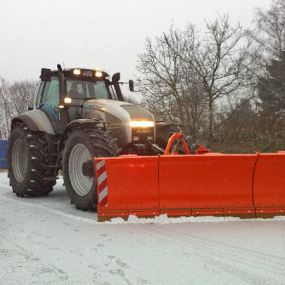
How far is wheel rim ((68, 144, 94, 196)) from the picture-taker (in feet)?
23.0

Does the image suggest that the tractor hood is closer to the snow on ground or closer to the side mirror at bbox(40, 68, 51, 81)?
the side mirror at bbox(40, 68, 51, 81)

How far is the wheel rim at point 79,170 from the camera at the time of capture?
7.02m

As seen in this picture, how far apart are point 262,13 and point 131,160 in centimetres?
3227

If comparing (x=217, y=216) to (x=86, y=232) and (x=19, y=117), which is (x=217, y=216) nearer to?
(x=86, y=232)

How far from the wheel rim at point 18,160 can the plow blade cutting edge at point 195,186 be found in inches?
141

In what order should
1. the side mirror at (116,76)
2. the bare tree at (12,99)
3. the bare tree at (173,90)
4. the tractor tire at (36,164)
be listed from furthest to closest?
1. the bare tree at (12,99)
2. the bare tree at (173,90)
3. the side mirror at (116,76)
4. the tractor tire at (36,164)

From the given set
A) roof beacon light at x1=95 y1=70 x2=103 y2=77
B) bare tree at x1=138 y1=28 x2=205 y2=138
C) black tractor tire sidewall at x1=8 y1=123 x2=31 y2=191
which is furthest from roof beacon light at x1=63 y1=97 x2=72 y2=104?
bare tree at x1=138 y1=28 x2=205 y2=138

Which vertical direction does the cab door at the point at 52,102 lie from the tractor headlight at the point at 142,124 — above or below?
above

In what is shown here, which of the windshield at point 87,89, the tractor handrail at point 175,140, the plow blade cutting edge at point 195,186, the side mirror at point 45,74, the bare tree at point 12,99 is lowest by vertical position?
the plow blade cutting edge at point 195,186

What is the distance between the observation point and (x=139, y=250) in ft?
15.1

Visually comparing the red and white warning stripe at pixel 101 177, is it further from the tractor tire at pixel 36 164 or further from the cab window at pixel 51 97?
the cab window at pixel 51 97

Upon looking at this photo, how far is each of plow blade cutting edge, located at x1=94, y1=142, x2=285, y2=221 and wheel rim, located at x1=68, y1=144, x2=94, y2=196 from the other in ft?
3.32

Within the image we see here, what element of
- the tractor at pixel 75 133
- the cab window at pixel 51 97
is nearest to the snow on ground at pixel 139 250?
the tractor at pixel 75 133

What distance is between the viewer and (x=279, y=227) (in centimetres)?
548
